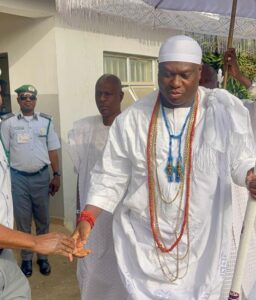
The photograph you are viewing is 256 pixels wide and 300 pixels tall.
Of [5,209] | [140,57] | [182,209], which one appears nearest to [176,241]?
[182,209]

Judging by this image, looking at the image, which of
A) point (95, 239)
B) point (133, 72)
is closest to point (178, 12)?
point (95, 239)

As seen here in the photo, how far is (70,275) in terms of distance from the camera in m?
4.95

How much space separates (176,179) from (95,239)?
125 cm

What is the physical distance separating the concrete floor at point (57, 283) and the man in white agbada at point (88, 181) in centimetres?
70

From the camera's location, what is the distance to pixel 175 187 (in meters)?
2.63

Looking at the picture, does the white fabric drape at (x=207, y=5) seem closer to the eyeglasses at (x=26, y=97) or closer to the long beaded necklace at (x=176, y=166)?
the long beaded necklace at (x=176, y=166)

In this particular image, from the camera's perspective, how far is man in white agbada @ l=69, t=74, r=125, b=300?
141 inches

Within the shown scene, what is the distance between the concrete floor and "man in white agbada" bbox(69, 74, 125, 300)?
0.70m

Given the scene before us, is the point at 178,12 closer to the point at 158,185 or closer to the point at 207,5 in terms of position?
the point at 207,5

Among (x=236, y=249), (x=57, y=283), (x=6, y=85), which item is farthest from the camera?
(x=6, y=85)

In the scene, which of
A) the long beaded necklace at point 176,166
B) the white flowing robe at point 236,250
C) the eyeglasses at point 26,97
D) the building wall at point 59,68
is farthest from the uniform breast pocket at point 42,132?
the white flowing robe at point 236,250

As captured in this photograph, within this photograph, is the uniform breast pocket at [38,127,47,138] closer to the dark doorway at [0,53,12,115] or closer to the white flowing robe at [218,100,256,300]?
the dark doorway at [0,53,12,115]

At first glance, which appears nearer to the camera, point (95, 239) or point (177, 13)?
point (95, 239)

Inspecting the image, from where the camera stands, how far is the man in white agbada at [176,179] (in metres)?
2.59
